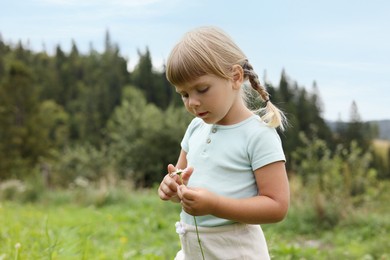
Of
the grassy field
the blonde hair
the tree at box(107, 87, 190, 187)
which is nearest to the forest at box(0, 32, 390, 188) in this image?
the tree at box(107, 87, 190, 187)

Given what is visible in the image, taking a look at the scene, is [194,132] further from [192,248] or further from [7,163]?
[7,163]

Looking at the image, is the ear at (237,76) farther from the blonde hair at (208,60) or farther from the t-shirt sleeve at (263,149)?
the t-shirt sleeve at (263,149)

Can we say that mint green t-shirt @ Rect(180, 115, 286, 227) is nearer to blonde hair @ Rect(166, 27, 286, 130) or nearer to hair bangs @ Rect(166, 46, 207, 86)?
blonde hair @ Rect(166, 27, 286, 130)

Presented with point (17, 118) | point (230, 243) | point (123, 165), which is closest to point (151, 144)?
point (123, 165)

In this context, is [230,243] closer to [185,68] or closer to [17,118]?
[185,68]

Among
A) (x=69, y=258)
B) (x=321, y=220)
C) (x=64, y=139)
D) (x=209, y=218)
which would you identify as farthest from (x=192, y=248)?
(x=64, y=139)

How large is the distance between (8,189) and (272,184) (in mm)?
8247

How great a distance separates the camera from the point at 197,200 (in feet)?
4.50

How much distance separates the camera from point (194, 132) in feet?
5.78

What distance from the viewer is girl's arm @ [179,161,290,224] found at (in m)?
1.38

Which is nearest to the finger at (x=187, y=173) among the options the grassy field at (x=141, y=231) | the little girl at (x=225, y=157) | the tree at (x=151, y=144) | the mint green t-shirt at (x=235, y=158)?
the little girl at (x=225, y=157)

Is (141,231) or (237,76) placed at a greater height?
(237,76)

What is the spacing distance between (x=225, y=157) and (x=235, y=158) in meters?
0.03

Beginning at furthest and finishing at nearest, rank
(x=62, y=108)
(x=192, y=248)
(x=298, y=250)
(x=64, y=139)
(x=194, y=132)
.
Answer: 1. (x=62, y=108)
2. (x=64, y=139)
3. (x=298, y=250)
4. (x=194, y=132)
5. (x=192, y=248)
